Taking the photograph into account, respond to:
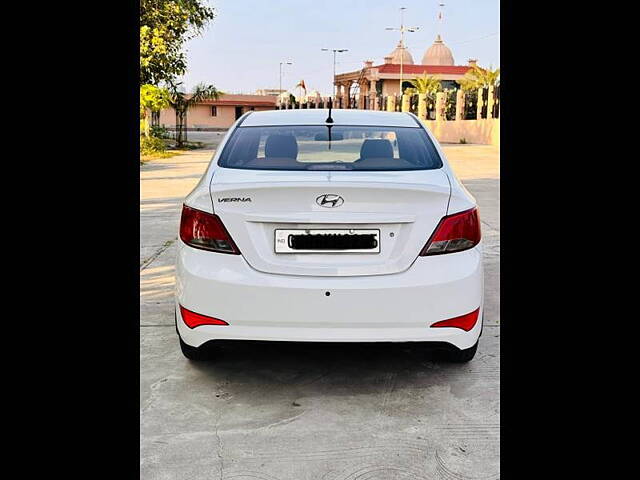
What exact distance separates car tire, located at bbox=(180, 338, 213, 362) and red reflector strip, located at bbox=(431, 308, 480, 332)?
3.90 feet

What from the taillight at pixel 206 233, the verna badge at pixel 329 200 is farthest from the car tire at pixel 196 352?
the verna badge at pixel 329 200

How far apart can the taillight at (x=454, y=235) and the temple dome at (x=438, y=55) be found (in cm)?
8490

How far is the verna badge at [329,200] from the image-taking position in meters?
3.55

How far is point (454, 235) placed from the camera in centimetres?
365

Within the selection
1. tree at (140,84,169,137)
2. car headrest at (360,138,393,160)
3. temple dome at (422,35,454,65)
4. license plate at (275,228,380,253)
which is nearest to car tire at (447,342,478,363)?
license plate at (275,228,380,253)

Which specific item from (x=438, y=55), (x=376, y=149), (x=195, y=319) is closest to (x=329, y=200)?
(x=195, y=319)

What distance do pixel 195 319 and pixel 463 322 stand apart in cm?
138

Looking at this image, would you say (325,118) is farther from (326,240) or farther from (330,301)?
(330,301)

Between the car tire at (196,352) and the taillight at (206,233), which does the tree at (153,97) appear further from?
the taillight at (206,233)
